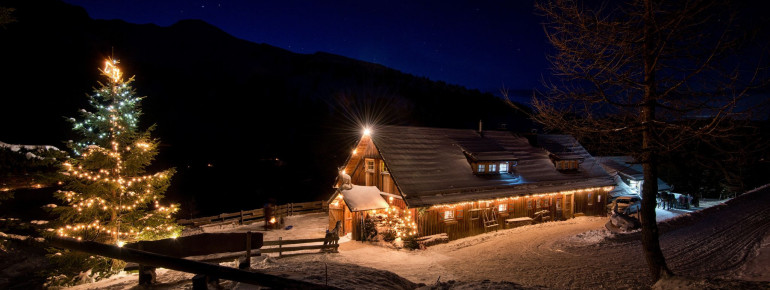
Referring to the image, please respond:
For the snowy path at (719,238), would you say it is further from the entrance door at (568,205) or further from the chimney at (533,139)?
the chimney at (533,139)

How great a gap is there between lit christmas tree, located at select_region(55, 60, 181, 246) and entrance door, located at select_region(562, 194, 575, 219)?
25481 mm

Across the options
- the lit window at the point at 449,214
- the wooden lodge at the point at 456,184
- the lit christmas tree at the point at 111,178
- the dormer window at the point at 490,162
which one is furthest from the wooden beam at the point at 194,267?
the dormer window at the point at 490,162

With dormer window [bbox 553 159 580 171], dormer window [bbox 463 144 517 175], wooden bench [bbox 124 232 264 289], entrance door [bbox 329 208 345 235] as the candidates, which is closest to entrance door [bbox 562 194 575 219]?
dormer window [bbox 553 159 580 171]

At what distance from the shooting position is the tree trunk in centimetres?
841

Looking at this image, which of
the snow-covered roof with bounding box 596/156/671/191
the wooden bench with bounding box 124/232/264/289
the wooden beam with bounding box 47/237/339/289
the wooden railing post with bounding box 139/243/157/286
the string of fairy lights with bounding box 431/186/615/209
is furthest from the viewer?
the snow-covered roof with bounding box 596/156/671/191

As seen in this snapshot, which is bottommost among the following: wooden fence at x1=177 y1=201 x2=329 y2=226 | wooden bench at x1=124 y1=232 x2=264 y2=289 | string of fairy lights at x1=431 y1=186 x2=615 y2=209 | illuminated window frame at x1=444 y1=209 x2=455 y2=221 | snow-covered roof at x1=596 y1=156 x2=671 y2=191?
wooden fence at x1=177 y1=201 x2=329 y2=226

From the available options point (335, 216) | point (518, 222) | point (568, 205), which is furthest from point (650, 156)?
point (568, 205)

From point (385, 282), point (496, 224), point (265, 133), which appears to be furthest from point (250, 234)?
point (265, 133)

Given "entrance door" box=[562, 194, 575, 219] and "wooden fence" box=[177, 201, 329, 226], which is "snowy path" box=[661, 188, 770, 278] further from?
"wooden fence" box=[177, 201, 329, 226]

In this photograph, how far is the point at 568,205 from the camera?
25312mm

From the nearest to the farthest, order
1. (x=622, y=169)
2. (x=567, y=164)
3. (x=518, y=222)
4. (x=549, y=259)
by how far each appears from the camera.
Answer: (x=549, y=259) → (x=518, y=222) → (x=567, y=164) → (x=622, y=169)

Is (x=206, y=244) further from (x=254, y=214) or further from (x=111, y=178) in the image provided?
(x=254, y=214)

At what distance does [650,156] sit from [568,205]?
1870 centimetres

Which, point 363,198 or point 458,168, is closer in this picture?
point 363,198
